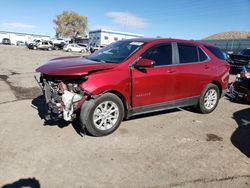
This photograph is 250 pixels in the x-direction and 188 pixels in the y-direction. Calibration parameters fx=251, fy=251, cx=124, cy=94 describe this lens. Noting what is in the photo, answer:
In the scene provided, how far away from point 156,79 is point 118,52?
100cm

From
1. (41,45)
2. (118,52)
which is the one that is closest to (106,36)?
(41,45)

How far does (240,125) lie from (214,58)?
179 cm

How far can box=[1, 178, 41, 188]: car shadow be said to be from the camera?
10.3 feet

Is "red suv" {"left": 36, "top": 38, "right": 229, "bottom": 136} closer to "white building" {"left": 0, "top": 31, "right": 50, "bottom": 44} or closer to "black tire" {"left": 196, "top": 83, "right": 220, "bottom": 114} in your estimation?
"black tire" {"left": 196, "top": 83, "right": 220, "bottom": 114}

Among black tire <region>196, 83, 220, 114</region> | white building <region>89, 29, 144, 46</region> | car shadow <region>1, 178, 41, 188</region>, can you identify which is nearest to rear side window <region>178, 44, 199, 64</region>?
black tire <region>196, 83, 220, 114</region>

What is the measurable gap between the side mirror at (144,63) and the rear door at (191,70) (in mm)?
1089

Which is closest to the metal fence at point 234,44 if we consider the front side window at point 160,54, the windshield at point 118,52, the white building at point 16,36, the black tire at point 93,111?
the front side window at point 160,54

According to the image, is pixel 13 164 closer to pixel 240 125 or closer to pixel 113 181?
pixel 113 181

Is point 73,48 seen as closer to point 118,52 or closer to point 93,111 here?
point 118,52

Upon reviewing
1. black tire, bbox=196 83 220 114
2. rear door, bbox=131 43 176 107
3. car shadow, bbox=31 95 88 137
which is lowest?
car shadow, bbox=31 95 88 137

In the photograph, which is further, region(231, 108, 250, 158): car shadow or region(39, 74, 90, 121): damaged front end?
region(231, 108, 250, 158): car shadow

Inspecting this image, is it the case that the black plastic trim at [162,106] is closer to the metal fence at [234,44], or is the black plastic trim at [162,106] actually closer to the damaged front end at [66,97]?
the damaged front end at [66,97]

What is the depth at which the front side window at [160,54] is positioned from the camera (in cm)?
513

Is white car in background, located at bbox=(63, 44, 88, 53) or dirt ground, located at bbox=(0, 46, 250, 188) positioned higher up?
white car in background, located at bbox=(63, 44, 88, 53)
